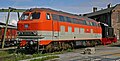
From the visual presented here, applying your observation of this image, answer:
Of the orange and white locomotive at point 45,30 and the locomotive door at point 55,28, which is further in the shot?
the locomotive door at point 55,28

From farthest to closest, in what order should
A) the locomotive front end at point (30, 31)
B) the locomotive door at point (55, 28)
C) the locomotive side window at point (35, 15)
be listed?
A: 1. the locomotive door at point (55, 28)
2. the locomotive side window at point (35, 15)
3. the locomotive front end at point (30, 31)

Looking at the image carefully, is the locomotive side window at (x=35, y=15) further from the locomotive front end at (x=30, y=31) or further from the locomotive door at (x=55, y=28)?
the locomotive door at (x=55, y=28)

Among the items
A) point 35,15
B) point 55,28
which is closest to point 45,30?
point 55,28

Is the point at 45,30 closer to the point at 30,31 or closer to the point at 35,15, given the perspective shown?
the point at 30,31

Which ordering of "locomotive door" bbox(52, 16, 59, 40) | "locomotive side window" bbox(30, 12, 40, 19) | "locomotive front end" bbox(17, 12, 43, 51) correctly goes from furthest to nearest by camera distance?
"locomotive door" bbox(52, 16, 59, 40)
"locomotive side window" bbox(30, 12, 40, 19)
"locomotive front end" bbox(17, 12, 43, 51)

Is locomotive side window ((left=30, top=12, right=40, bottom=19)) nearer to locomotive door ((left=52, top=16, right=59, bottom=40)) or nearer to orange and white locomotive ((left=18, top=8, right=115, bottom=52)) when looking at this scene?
orange and white locomotive ((left=18, top=8, right=115, bottom=52))

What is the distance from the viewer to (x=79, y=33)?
22469 mm

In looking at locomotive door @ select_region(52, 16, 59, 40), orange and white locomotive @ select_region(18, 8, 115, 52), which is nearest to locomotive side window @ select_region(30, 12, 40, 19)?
orange and white locomotive @ select_region(18, 8, 115, 52)

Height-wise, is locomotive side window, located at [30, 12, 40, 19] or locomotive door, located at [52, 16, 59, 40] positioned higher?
locomotive side window, located at [30, 12, 40, 19]

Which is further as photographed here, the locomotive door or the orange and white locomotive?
the locomotive door

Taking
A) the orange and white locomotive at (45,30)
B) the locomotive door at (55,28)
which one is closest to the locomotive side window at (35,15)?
the orange and white locomotive at (45,30)

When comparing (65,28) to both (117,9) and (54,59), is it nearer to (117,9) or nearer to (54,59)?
(54,59)

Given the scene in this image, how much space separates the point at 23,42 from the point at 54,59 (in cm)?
410

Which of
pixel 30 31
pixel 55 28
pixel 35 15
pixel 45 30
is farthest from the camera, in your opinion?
pixel 55 28
